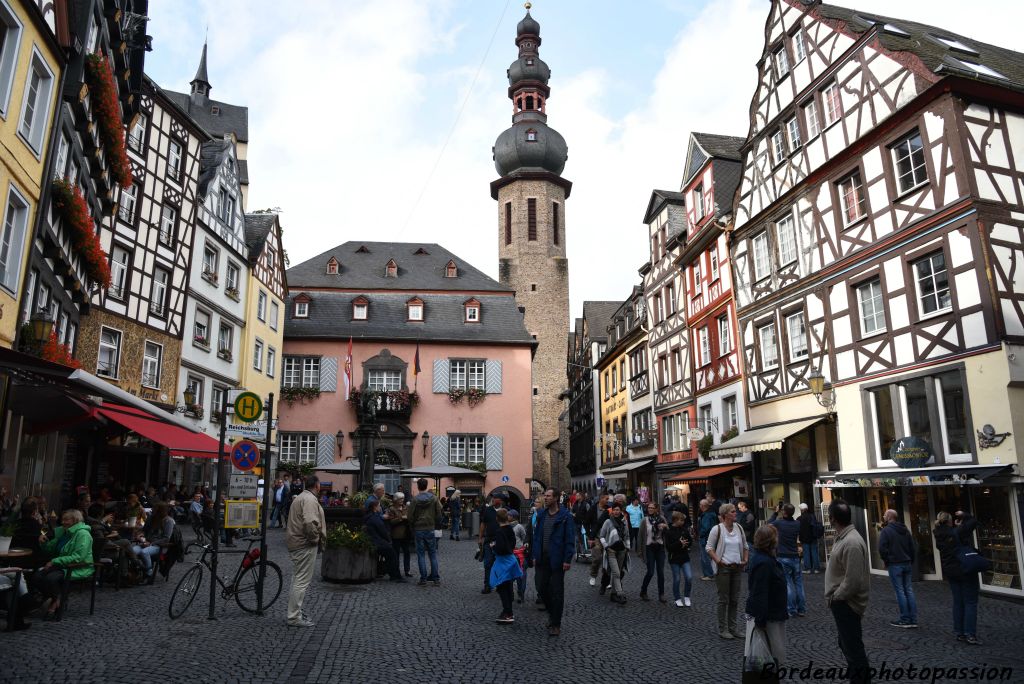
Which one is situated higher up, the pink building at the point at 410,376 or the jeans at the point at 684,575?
the pink building at the point at 410,376

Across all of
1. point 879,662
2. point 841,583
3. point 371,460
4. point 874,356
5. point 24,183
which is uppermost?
point 24,183

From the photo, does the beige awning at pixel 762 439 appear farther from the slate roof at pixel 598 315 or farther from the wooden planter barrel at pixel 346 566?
the slate roof at pixel 598 315

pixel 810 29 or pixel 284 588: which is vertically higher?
pixel 810 29

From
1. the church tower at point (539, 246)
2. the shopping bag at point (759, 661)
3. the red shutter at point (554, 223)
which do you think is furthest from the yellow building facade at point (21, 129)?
the red shutter at point (554, 223)

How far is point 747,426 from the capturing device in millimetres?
20453

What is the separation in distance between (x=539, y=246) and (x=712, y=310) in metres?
27.5

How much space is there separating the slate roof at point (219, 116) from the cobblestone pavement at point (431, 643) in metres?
32.1

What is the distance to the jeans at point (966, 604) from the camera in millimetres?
8312

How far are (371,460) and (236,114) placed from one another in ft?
93.7

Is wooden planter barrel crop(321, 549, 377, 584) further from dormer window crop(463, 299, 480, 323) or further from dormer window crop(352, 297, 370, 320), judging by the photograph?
dormer window crop(352, 297, 370, 320)

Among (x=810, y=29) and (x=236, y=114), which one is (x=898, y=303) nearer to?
(x=810, y=29)

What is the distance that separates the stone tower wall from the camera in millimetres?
46500

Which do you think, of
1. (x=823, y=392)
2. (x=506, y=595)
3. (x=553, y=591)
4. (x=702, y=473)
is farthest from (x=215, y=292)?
(x=553, y=591)

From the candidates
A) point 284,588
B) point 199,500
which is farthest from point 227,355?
point 284,588
